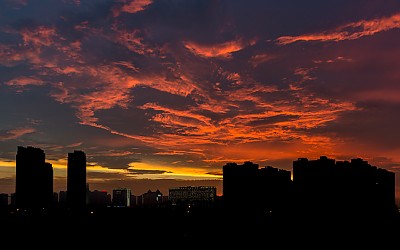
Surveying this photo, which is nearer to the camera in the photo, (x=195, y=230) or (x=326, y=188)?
(x=195, y=230)

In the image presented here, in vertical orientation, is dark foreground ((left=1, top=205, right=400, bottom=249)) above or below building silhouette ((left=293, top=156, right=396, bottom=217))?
below

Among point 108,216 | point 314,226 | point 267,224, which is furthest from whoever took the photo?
point 108,216

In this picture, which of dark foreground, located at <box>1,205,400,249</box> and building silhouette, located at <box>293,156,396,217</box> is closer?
dark foreground, located at <box>1,205,400,249</box>

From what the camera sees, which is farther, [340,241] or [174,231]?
[174,231]

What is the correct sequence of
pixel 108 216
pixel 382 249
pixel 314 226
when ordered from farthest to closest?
pixel 108 216 < pixel 314 226 < pixel 382 249

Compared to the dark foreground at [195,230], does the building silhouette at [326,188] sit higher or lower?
higher

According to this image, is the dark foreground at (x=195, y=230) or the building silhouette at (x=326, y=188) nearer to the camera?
the dark foreground at (x=195, y=230)

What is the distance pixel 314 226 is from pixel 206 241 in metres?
36.8

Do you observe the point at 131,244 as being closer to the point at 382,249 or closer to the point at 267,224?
the point at 267,224

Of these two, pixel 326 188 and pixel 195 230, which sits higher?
pixel 326 188

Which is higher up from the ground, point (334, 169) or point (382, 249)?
point (334, 169)

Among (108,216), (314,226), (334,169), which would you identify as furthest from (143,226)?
(334,169)

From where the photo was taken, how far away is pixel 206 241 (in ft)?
495

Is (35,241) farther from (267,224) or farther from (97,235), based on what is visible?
(267,224)
